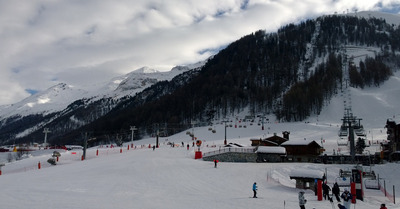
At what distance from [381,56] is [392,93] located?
52490mm

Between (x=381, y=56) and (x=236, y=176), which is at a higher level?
(x=381, y=56)

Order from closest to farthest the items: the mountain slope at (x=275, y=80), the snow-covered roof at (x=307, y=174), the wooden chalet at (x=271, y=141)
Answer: the snow-covered roof at (x=307, y=174)
the wooden chalet at (x=271, y=141)
the mountain slope at (x=275, y=80)

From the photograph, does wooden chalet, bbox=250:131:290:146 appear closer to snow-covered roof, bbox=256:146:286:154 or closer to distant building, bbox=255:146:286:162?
snow-covered roof, bbox=256:146:286:154

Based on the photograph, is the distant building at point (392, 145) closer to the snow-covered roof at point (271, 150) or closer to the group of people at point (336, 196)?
the snow-covered roof at point (271, 150)

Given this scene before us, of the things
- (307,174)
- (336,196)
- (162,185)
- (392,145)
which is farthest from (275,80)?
(336,196)

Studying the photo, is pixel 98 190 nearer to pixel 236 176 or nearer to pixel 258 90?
pixel 236 176

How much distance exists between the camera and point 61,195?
21.7 m

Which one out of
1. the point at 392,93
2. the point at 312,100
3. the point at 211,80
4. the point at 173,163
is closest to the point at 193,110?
the point at 211,80

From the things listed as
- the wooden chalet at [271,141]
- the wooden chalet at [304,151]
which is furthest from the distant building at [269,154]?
the wooden chalet at [271,141]

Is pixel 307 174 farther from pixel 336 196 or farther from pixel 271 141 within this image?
pixel 271 141

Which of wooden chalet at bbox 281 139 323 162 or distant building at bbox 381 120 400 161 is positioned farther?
wooden chalet at bbox 281 139 323 162

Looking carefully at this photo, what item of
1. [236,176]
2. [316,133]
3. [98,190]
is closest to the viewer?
[98,190]

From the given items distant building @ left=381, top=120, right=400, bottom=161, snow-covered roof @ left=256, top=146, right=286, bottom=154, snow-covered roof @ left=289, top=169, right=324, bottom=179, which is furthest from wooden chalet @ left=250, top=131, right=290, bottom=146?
snow-covered roof @ left=289, top=169, right=324, bottom=179

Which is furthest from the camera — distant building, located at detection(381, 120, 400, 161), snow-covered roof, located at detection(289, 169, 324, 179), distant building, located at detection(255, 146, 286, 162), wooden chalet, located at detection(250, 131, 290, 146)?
wooden chalet, located at detection(250, 131, 290, 146)
